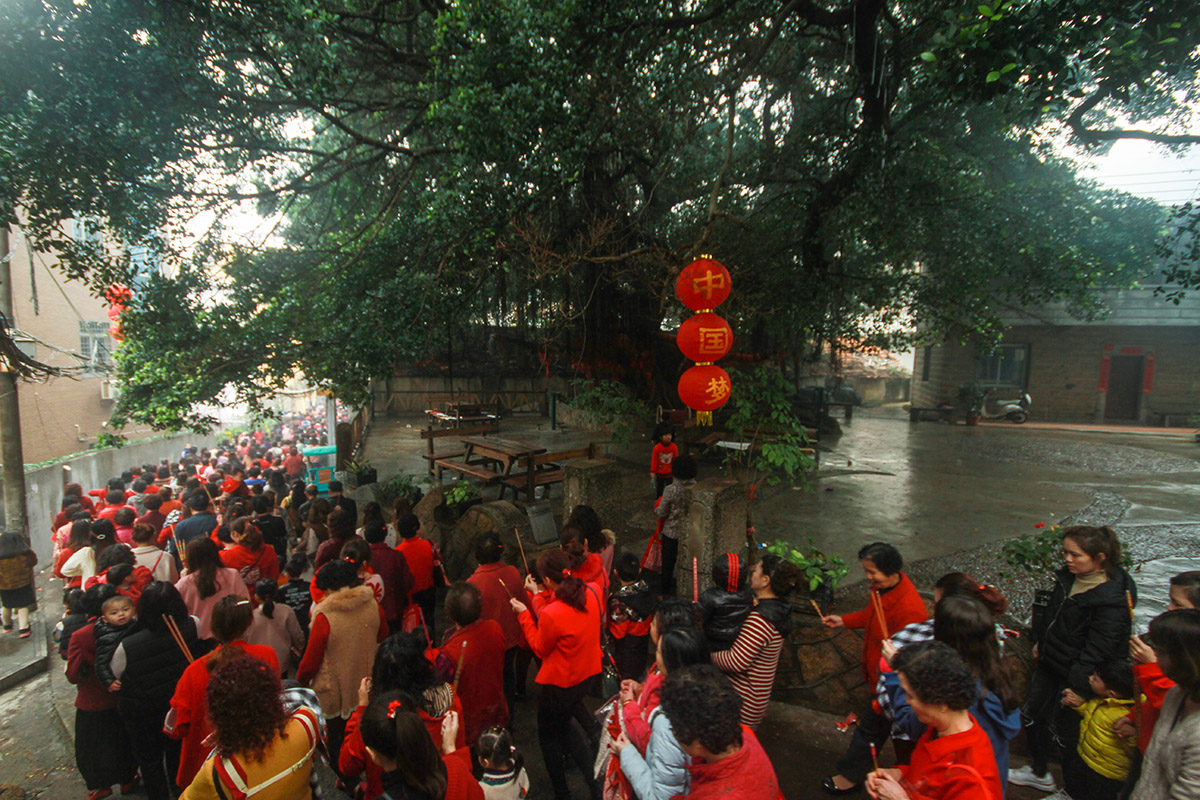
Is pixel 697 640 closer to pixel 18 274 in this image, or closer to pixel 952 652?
pixel 952 652

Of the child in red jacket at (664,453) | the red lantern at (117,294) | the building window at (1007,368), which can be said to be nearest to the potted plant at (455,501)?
the child in red jacket at (664,453)

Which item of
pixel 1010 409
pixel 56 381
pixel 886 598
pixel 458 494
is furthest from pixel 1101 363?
pixel 56 381

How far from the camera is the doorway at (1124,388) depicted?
57.7ft

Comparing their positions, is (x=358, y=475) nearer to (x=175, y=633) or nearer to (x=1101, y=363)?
(x=175, y=633)

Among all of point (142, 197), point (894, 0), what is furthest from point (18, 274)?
point (894, 0)

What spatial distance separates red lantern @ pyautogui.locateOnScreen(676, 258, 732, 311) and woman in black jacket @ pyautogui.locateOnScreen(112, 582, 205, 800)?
477cm

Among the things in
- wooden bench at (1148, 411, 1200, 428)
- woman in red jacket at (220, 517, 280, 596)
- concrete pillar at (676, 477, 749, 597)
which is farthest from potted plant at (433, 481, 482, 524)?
wooden bench at (1148, 411, 1200, 428)

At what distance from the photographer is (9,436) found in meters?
8.05

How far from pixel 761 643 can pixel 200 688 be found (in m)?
2.69

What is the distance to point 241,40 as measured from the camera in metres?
6.87

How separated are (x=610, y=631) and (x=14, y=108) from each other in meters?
7.55

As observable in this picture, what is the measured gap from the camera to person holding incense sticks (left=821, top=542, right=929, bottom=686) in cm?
313

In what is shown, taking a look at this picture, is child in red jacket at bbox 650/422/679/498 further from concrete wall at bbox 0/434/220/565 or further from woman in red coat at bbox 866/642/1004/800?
concrete wall at bbox 0/434/220/565

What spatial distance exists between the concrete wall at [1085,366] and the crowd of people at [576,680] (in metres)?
17.5
